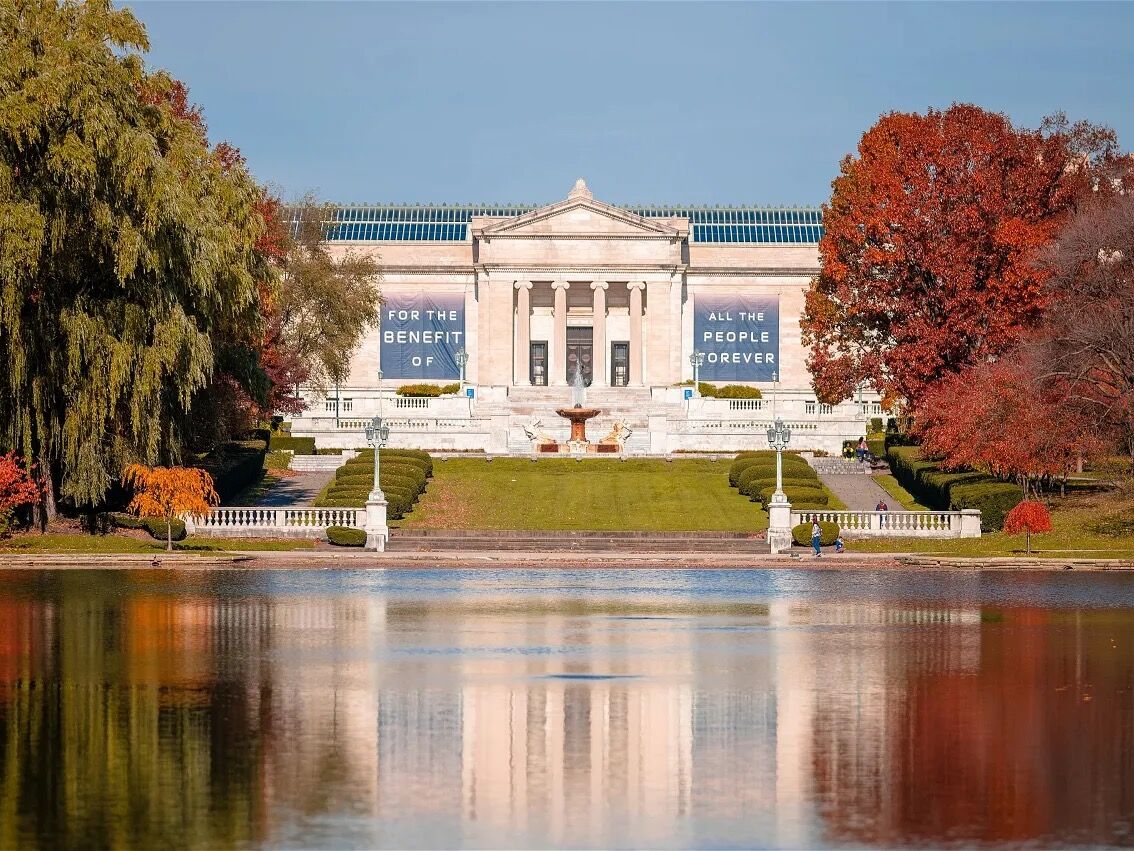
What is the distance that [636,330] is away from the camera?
123 meters

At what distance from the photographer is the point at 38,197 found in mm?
51625

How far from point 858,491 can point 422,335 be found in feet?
171

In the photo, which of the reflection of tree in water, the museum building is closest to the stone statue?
the museum building

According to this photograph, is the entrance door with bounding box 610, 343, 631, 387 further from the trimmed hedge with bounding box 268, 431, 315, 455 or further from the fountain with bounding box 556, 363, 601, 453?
the trimmed hedge with bounding box 268, 431, 315, 455

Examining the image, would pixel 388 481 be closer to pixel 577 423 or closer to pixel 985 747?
pixel 577 423

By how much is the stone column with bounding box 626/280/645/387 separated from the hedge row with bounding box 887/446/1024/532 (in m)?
41.4

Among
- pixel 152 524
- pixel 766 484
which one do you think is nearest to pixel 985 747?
pixel 152 524

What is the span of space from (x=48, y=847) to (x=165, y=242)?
1521 inches

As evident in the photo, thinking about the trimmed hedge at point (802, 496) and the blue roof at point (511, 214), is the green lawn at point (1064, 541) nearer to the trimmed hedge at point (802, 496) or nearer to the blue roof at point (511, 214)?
the trimmed hedge at point (802, 496)

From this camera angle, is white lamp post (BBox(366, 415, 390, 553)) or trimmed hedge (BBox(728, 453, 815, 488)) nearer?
white lamp post (BBox(366, 415, 390, 553))

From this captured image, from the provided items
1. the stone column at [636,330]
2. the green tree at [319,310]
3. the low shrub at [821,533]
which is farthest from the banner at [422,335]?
the low shrub at [821,533]

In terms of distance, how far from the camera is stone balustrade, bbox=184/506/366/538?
60.6 metres

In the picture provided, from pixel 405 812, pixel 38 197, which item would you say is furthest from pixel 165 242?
pixel 405 812

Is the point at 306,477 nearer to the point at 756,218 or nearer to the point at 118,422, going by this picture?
the point at 118,422
